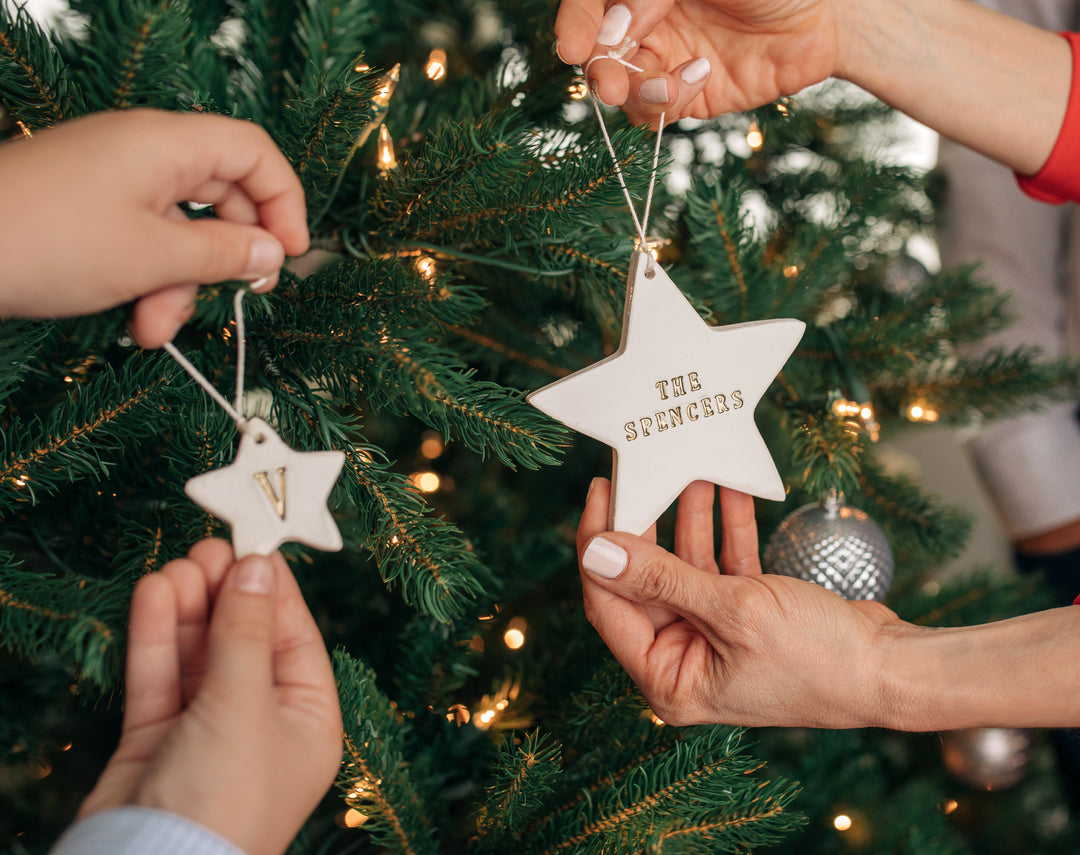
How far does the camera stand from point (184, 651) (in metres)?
0.57

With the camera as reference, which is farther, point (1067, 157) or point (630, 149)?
point (1067, 157)

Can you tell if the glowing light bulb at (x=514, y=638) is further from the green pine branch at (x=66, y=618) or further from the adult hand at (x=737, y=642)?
the green pine branch at (x=66, y=618)

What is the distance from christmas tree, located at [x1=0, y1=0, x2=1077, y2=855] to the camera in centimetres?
60

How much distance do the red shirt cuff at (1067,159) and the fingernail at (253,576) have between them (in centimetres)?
106

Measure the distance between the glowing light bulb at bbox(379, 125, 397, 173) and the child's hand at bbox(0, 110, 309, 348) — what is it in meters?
0.13

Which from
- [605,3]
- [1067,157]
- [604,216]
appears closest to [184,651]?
[604,216]

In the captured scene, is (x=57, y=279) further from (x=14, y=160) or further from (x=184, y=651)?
(x=184, y=651)

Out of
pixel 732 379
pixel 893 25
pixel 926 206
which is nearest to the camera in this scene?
pixel 732 379

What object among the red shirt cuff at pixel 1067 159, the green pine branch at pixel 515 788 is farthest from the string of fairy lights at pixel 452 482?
the red shirt cuff at pixel 1067 159

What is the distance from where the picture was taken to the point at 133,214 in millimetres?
497

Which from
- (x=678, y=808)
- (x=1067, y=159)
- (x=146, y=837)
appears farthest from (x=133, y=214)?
(x=1067, y=159)

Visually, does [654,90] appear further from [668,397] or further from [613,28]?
[668,397]

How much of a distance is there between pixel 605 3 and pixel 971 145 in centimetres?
55

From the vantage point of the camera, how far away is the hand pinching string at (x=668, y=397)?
2.28 feet
